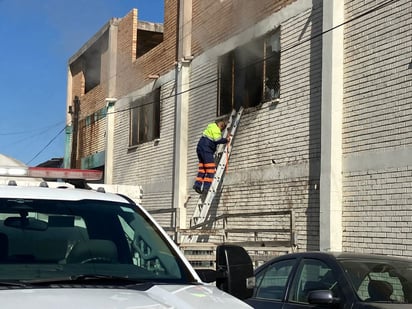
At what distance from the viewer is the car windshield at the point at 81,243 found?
140 inches

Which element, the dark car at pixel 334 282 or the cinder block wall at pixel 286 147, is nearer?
the dark car at pixel 334 282

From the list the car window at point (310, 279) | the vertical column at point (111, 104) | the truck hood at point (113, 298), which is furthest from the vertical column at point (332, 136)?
the vertical column at point (111, 104)

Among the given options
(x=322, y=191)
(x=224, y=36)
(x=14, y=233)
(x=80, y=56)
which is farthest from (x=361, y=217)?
(x=80, y=56)

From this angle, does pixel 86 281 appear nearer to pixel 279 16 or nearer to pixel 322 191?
pixel 322 191

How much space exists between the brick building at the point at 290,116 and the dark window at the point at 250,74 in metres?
0.03

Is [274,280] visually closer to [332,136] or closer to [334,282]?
[334,282]

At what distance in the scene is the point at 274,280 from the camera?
6.62 m

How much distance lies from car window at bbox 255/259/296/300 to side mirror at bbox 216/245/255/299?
263 cm

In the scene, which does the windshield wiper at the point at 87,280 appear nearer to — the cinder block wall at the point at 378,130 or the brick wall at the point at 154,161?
the cinder block wall at the point at 378,130

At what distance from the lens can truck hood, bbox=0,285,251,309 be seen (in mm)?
2787

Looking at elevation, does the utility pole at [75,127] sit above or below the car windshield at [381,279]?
above

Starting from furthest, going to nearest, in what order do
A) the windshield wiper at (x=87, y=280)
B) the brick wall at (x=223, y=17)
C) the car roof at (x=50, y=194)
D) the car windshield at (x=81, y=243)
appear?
the brick wall at (x=223, y=17) → the car roof at (x=50, y=194) → the car windshield at (x=81, y=243) → the windshield wiper at (x=87, y=280)

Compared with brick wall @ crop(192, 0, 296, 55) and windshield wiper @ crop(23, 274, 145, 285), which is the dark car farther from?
brick wall @ crop(192, 0, 296, 55)

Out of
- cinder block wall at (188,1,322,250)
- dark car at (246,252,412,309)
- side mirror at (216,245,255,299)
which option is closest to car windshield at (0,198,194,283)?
side mirror at (216,245,255,299)
